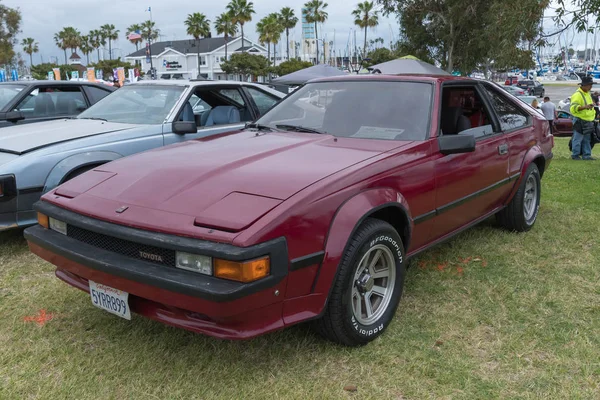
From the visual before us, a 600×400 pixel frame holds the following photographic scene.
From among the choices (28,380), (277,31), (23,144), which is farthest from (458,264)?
(277,31)

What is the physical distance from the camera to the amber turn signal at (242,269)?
223cm

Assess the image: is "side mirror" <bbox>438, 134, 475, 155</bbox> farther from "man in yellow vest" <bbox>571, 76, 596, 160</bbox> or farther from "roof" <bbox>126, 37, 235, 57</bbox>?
"roof" <bbox>126, 37, 235, 57</bbox>

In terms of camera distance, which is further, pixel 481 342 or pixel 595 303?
pixel 595 303

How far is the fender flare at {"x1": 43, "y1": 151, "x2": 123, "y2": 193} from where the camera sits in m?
4.32

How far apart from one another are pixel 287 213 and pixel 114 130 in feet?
10.6

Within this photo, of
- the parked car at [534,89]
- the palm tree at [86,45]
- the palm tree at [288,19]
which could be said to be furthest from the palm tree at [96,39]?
the parked car at [534,89]

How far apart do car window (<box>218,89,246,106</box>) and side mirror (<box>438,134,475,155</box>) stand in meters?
3.27

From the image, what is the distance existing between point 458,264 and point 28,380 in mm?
3152

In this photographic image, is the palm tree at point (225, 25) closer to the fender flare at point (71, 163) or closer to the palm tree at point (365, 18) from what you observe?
the palm tree at point (365, 18)

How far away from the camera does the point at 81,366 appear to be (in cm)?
275

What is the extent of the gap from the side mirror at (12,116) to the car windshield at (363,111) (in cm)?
362

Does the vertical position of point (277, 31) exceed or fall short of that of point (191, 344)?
it exceeds it

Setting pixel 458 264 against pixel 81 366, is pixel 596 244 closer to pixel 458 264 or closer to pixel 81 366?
pixel 458 264

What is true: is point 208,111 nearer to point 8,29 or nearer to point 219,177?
point 219,177
